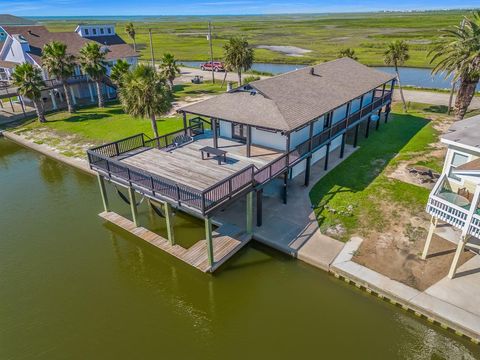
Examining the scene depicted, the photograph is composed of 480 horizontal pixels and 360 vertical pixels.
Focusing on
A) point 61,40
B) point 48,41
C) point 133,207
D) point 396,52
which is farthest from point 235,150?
point 48,41

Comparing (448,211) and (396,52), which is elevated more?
(396,52)

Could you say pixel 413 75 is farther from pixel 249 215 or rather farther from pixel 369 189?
pixel 249 215

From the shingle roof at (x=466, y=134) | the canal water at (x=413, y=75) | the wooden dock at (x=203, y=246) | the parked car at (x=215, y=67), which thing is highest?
the shingle roof at (x=466, y=134)

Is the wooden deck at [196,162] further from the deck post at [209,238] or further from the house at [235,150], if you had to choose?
the deck post at [209,238]

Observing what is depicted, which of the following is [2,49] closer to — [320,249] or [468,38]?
[320,249]

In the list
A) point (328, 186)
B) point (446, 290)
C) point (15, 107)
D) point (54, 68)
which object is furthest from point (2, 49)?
point (446, 290)

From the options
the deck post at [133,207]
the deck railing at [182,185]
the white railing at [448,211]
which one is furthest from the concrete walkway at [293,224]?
the white railing at [448,211]

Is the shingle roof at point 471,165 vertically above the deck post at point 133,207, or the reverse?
the shingle roof at point 471,165
